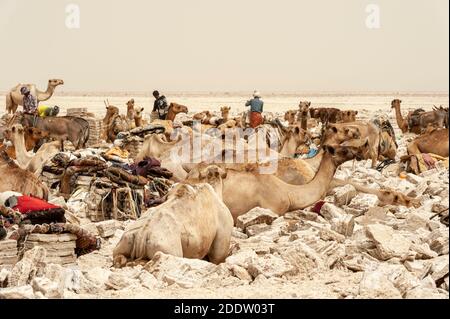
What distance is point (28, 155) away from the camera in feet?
45.8

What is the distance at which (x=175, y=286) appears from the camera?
237 inches

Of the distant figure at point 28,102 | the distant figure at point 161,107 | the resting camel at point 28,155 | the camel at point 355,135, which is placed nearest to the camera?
the resting camel at point 28,155

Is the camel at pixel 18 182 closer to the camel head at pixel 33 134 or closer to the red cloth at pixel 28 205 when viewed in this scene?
the red cloth at pixel 28 205

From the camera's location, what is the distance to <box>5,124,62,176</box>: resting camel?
1331 centimetres

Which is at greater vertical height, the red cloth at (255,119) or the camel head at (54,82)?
the camel head at (54,82)

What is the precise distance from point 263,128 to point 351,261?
8.96 meters

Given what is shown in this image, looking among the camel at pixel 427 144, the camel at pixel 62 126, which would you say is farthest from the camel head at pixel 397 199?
the camel at pixel 62 126

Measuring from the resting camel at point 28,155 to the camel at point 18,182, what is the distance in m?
2.04

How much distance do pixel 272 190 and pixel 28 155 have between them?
5.76 m

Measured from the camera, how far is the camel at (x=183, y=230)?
6781 millimetres

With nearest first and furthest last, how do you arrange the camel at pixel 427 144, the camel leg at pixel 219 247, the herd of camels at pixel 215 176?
the herd of camels at pixel 215 176, the camel leg at pixel 219 247, the camel at pixel 427 144

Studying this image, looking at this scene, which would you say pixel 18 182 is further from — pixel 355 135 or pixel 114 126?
pixel 114 126

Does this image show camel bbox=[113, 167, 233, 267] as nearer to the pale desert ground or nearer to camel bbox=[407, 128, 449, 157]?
the pale desert ground

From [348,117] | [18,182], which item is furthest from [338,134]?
[348,117]
